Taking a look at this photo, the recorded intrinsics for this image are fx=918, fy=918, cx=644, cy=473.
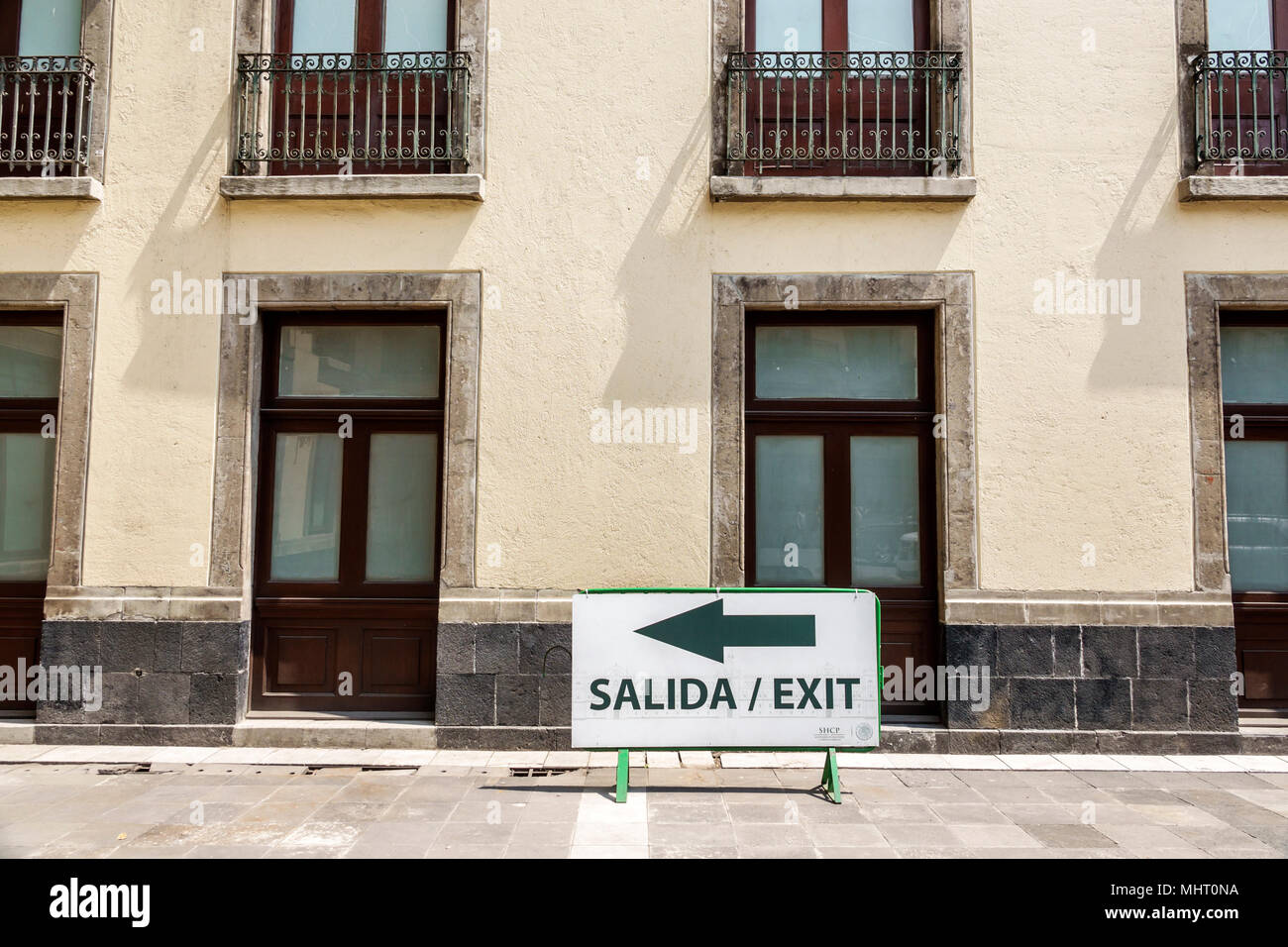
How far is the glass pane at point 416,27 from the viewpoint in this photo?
790cm

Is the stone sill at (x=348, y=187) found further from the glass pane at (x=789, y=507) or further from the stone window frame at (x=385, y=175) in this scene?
the glass pane at (x=789, y=507)

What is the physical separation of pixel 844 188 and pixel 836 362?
55.3 inches

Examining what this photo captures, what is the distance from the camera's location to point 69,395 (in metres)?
7.48

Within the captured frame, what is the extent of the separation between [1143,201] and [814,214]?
265cm

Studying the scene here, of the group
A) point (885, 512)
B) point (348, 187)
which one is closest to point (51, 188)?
point (348, 187)

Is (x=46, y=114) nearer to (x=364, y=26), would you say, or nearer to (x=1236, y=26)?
(x=364, y=26)

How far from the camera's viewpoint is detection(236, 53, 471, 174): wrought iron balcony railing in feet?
24.8

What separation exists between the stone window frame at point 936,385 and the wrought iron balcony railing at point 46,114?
5.43m

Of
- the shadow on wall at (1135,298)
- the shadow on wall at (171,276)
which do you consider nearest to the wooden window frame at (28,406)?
the shadow on wall at (171,276)

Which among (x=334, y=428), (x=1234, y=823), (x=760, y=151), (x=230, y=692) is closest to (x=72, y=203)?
(x=334, y=428)

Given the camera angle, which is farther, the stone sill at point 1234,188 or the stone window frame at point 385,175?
the stone window frame at point 385,175

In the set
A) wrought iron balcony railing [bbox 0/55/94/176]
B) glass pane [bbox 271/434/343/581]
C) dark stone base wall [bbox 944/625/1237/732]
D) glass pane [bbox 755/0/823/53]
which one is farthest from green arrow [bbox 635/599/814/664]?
wrought iron balcony railing [bbox 0/55/94/176]

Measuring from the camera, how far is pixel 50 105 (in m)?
7.54

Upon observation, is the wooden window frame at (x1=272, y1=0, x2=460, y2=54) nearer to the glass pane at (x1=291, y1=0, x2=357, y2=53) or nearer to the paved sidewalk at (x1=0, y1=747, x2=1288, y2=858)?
the glass pane at (x1=291, y1=0, x2=357, y2=53)
